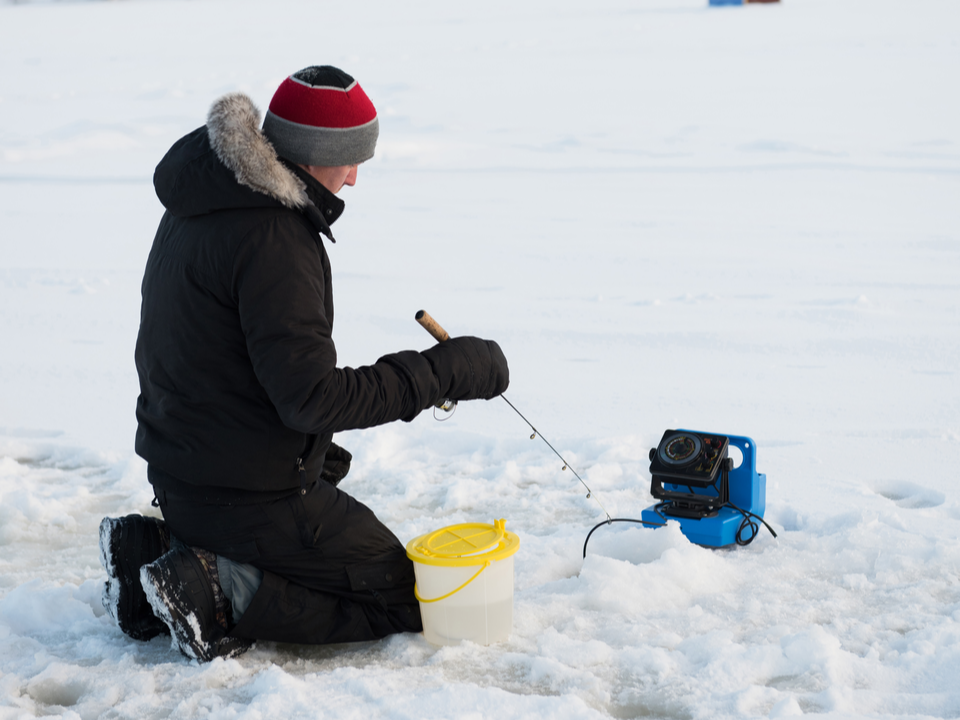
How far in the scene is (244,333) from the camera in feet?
7.00

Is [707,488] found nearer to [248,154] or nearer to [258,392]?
[258,392]

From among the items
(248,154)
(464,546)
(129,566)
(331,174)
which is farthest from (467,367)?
(129,566)

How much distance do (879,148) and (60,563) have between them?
10.2 metres

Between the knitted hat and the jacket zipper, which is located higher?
the knitted hat

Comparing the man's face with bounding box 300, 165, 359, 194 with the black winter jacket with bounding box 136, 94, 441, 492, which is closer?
the black winter jacket with bounding box 136, 94, 441, 492

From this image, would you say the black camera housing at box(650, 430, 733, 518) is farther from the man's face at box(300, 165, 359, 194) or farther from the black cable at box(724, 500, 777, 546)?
the man's face at box(300, 165, 359, 194)

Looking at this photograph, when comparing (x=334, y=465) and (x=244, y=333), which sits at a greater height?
(x=244, y=333)

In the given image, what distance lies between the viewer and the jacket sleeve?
2.05 m

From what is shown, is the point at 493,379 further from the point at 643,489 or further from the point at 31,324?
the point at 31,324

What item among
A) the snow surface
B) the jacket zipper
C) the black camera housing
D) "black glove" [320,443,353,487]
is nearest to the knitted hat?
the jacket zipper

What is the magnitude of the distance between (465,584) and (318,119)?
42.6 inches

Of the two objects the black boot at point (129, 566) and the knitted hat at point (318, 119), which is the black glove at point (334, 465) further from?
the knitted hat at point (318, 119)

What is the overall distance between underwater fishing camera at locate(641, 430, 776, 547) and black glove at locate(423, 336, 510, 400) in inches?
29.7

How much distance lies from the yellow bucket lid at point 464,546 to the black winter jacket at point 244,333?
326 mm
